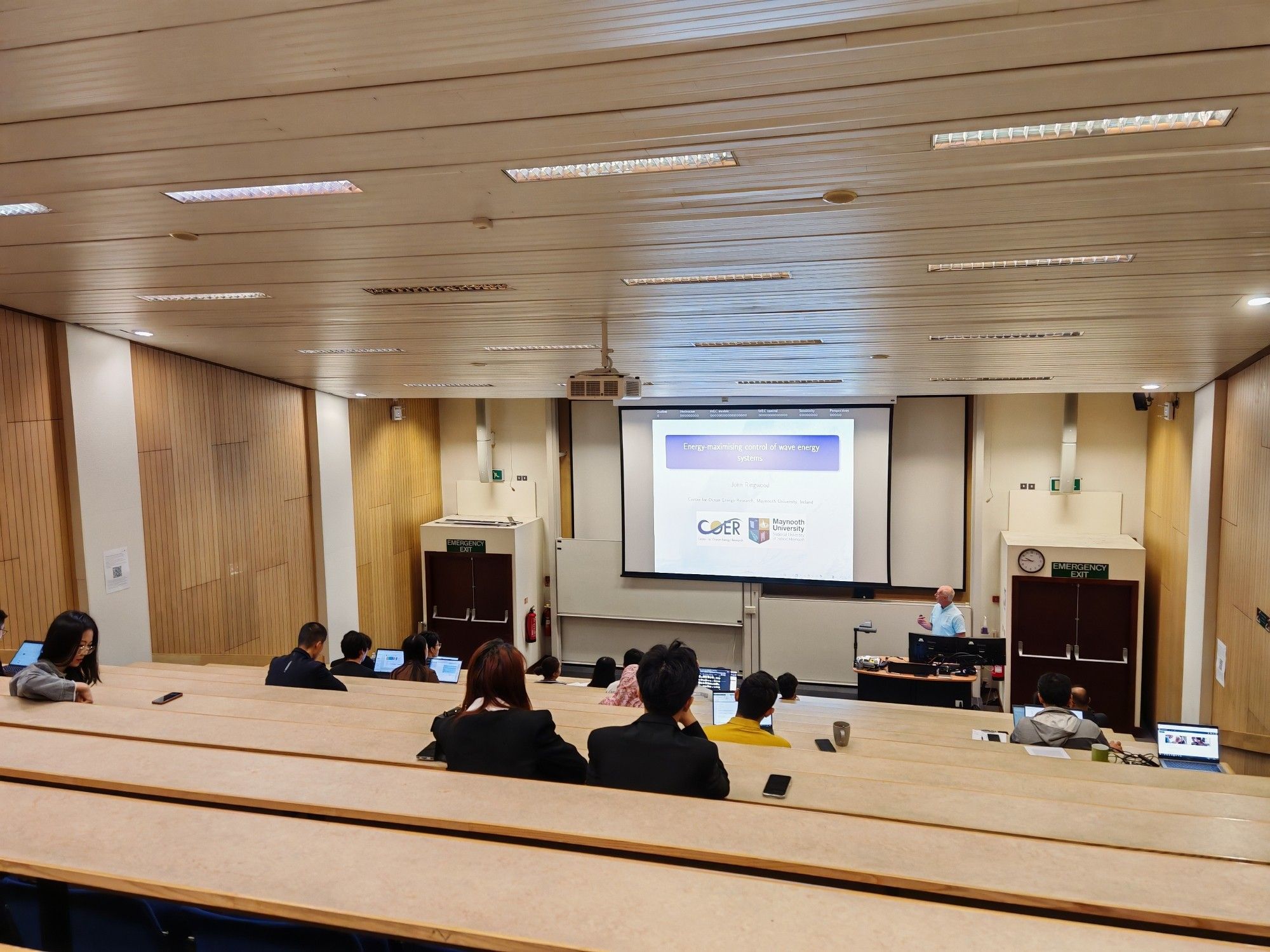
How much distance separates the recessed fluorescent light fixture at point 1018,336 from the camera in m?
5.53

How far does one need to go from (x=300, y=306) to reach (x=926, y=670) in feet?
21.0

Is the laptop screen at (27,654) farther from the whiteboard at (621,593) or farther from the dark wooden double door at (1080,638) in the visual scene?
the dark wooden double door at (1080,638)

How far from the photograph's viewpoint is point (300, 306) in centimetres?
522

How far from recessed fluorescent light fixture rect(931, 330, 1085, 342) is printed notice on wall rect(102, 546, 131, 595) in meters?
6.74

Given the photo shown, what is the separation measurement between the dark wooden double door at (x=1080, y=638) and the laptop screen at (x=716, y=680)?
185 inches

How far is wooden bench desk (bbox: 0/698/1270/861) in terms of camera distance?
1.90 meters

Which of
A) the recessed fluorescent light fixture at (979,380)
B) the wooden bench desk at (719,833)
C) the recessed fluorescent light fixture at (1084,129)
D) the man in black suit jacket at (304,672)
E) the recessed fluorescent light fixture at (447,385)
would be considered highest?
the recessed fluorescent light fixture at (1084,129)

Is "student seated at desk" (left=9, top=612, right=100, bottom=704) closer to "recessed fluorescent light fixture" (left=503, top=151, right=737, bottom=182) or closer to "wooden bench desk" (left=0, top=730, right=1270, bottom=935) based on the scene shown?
"wooden bench desk" (left=0, top=730, right=1270, bottom=935)

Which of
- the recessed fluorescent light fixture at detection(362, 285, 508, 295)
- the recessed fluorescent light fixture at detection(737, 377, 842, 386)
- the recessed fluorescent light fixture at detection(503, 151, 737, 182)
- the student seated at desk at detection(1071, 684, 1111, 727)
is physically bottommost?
the student seated at desk at detection(1071, 684, 1111, 727)

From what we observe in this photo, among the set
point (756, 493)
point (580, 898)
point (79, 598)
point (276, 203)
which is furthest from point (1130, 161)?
point (756, 493)

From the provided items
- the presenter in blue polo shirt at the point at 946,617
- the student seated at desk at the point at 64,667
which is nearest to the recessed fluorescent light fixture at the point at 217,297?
the student seated at desk at the point at 64,667

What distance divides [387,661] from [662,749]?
5.45 metres

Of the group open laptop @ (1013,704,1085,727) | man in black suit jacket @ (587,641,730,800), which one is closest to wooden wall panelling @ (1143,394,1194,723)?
open laptop @ (1013,704,1085,727)

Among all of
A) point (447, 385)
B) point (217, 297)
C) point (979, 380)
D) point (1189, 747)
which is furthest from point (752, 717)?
point (447, 385)
